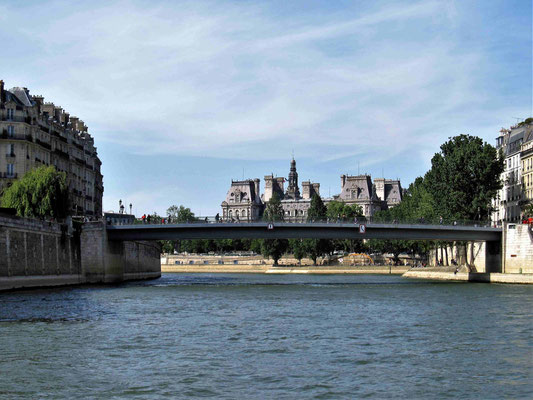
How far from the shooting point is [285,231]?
77312 millimetres

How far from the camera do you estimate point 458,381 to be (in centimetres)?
2466

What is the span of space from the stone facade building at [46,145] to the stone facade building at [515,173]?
48.9 m

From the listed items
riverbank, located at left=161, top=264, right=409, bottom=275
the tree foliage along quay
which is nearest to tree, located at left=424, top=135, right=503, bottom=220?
the tree foliage along quay

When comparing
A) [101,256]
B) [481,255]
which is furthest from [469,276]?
[101,256]

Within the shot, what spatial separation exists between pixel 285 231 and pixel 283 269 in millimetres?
62364

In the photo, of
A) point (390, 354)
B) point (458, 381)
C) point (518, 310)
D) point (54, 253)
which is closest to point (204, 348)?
point (390, 354)

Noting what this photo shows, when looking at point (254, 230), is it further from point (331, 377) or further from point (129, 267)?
point (331, 377)

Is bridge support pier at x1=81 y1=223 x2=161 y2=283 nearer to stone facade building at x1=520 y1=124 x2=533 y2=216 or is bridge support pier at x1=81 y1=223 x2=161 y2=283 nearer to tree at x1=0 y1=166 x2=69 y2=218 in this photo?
tree at x1=0 y1=166 x2=69 y2=218

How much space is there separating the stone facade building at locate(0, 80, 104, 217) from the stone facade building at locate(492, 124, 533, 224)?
48.9 meters

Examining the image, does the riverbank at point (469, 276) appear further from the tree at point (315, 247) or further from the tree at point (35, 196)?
the tree at point (35, 196)

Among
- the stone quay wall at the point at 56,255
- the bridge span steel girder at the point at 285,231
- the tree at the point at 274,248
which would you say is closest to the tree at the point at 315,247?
the tree at the point at 274,248

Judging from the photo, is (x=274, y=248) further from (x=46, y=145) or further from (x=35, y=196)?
(x=35, y=196)

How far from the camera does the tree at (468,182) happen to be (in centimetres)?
9162

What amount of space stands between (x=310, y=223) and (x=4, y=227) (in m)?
28.0
